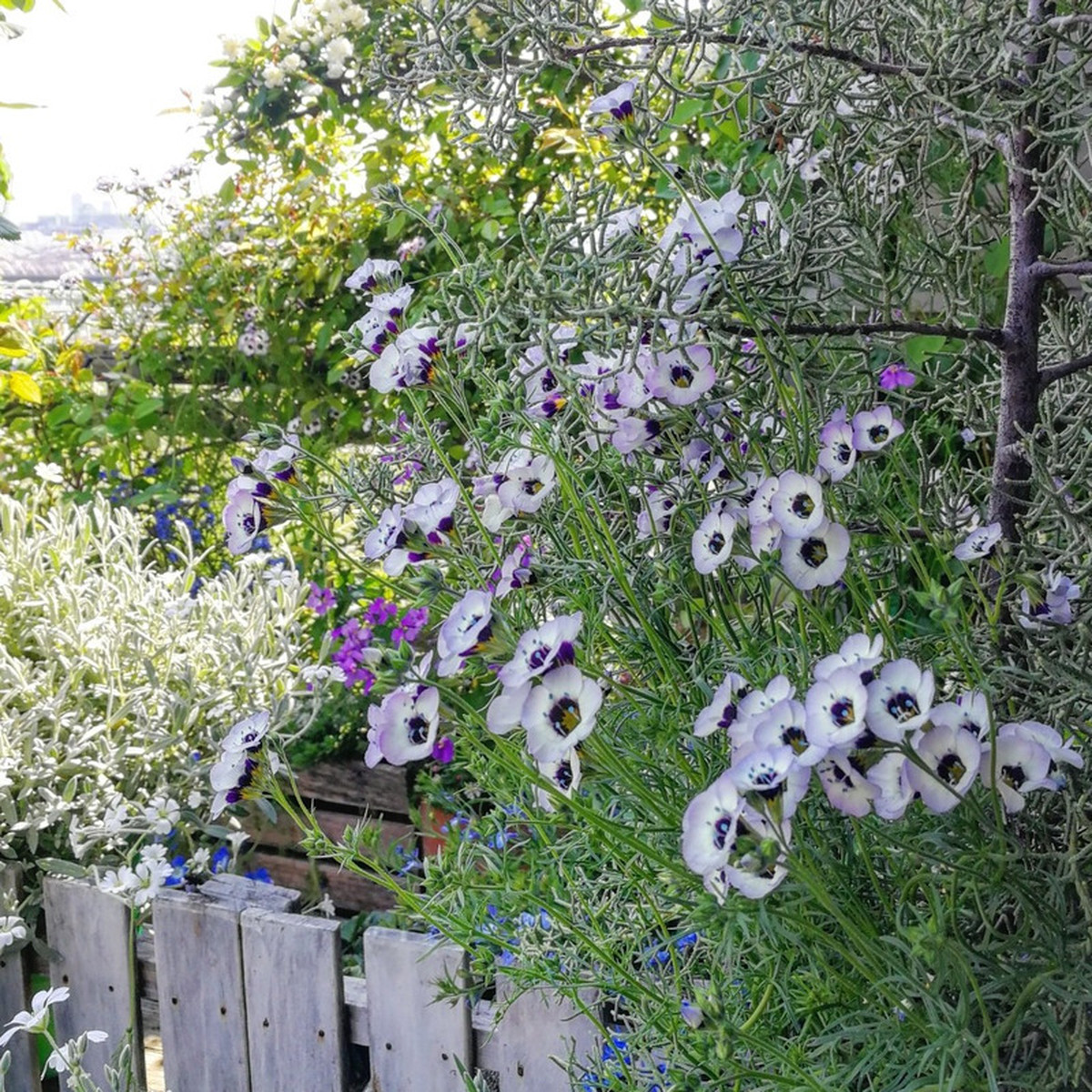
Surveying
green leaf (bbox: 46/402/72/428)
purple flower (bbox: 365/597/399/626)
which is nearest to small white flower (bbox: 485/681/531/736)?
purple flower (bbox: 365/597/399/626)

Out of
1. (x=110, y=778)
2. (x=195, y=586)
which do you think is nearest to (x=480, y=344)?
(x=110, y=778)

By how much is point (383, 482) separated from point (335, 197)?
93.2 inches

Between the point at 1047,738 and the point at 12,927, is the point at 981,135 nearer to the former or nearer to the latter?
the point at 1047,738

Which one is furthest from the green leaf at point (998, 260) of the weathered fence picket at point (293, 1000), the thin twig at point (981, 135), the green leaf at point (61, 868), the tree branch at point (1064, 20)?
the green leaf at point (61, 868)

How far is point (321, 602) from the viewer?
8.55ft

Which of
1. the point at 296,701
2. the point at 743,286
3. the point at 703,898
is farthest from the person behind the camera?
the point at 296,701

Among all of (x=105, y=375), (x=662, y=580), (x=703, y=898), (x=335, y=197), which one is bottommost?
(x=703, y=898)

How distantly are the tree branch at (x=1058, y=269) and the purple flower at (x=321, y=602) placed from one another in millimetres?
1848

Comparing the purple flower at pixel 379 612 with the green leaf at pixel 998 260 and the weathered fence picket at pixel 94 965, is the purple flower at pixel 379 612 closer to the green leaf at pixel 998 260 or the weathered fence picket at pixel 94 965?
the weathered fence picket at pixel 94 965

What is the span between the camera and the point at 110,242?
12.3 feet

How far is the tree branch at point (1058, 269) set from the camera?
0.93 m

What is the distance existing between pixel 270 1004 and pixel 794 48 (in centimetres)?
122

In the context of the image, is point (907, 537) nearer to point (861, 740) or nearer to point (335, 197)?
point (861, 740)

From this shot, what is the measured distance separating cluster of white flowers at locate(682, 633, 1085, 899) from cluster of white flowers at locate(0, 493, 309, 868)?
1141 millimetres
